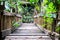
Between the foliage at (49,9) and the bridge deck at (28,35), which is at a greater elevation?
the foliage at (49,9)

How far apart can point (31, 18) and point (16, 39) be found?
17707 mm

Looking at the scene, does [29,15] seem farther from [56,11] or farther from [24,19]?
[56,11]

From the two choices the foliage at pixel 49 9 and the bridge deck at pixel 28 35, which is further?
the bridge deck at pixel 28 35

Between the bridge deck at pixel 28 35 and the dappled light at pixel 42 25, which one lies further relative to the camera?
the bridge deck at pixel 28 35

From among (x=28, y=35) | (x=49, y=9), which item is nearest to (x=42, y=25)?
(x=28, y=35)

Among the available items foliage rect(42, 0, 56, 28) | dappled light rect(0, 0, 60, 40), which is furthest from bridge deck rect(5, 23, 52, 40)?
foliage rect(42, 0, 56, 28)

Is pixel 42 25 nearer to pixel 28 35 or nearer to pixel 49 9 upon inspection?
pixel 28 35

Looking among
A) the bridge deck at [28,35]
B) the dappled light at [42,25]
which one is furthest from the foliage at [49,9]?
the bridge deck at [28,35]

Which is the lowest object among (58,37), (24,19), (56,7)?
(24,19)

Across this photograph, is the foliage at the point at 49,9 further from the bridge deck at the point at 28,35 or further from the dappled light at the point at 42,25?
the bridge deck at the point at 28,35

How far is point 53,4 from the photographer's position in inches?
177

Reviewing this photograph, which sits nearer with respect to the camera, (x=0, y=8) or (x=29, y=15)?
(x=0, y=8)

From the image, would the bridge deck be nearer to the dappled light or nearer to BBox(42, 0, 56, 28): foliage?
the dappled light

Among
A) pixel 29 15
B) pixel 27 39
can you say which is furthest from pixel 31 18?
pixel 27 39
